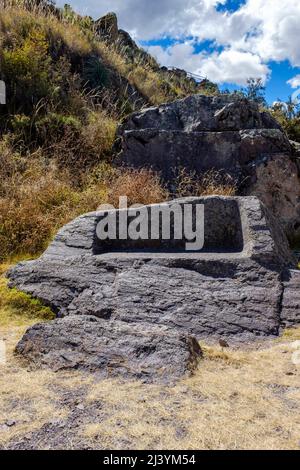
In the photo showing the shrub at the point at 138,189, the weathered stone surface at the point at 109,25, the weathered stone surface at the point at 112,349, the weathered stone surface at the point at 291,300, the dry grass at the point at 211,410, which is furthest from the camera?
the weathered stone surface at the point at 109,25

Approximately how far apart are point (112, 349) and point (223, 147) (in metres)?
4.55

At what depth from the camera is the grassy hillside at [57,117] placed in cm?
601

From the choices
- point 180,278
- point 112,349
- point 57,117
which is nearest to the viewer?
point 112,349

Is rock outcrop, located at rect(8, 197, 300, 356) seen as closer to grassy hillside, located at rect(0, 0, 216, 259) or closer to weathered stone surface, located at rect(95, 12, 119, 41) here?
grassy hillside, located at rect(0, 0, 216, 259)

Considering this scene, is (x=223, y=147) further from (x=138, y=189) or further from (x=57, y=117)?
(x=57, y=117)

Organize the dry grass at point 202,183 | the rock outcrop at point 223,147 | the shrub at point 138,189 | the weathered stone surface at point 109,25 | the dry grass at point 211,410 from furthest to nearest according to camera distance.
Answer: the weathered stone surface at point 109,25 < the rock outcrop at point 223,147 < the dry grass at point 202,183 < the shrub at point 138,189 < the dry grass at point 211,410

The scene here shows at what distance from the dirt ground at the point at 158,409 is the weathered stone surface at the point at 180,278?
73 cm

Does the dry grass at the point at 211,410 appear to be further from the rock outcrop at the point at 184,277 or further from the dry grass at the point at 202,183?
the dry grass at the point at 202,183

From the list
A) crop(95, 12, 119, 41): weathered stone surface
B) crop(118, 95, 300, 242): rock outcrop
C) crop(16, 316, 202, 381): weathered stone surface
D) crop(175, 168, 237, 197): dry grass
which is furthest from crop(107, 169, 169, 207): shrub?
crop(95, 12, 119, 41): weathered stone surface

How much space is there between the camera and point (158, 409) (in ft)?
7.69

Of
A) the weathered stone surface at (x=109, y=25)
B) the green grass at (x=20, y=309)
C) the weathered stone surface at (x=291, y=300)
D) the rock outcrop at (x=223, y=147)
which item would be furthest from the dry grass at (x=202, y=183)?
the weathered stone surface at (x=109, y=25)

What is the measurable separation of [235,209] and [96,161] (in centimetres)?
364

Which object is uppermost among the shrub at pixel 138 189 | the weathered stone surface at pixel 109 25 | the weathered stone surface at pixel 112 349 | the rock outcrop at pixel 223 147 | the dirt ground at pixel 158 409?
the weathered stone surface at pixel 109 25

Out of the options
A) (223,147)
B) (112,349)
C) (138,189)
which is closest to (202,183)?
(223,147)
